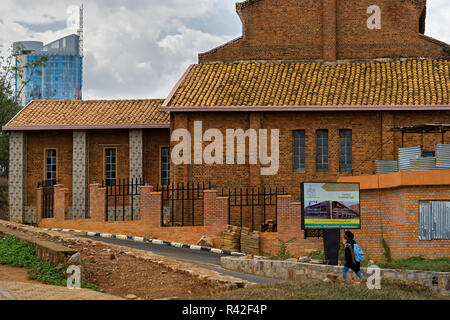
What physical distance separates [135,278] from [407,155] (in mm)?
10643

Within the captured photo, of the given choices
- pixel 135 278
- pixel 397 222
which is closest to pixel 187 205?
pixel 397 222

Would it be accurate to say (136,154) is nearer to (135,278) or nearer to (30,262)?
(30,262)

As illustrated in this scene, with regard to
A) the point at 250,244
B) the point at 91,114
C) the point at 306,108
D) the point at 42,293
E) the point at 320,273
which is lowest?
the point at 320,273

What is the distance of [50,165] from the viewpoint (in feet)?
118

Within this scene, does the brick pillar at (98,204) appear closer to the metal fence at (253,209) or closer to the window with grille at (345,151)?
the metal fence at (253,209)

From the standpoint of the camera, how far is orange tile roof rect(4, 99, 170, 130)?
35328 millimetres

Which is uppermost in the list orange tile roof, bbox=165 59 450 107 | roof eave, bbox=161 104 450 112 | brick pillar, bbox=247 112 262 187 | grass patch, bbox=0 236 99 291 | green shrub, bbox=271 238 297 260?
orange tile roof, bbox=165 59 450 107

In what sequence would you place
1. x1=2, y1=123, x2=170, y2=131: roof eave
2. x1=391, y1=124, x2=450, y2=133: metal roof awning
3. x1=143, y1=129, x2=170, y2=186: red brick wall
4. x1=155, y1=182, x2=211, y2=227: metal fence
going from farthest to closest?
1. x1=143, y1=129, x2=170, y2=186: red brick wall
2. x1=2, y1=123, x2=170, y2=131: roof eave
3. x1=155, y1=182, x2=211, y2=227: metal fence
4. x1=391, y1=124, x2=450, y2=133: metal roof awning

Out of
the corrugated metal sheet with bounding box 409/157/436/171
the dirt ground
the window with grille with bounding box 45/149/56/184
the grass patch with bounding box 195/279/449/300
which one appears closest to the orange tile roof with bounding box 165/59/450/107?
the corrugated metal sheet with bounding box 409/157/436/171

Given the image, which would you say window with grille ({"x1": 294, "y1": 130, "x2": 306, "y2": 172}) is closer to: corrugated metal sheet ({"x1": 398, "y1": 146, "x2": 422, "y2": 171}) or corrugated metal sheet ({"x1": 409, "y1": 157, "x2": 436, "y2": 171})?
corrugated metal sheet ({"x1": 398, "y1": 146, "x2": 422, "y2": 171})

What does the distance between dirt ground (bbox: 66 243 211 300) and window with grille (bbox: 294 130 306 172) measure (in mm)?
12304

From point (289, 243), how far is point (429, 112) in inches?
336

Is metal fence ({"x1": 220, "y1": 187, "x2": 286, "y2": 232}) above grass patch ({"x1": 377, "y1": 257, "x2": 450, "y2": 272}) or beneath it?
above

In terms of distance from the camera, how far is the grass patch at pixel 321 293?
1505cm
